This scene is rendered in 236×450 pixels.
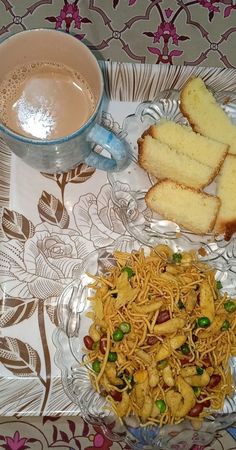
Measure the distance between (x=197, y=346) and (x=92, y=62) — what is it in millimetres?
570

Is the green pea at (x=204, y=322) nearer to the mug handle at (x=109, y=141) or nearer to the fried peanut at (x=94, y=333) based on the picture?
the fried peanut at (x=94, y=333)

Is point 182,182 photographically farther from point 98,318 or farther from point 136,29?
point 136,29

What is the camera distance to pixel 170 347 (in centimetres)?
119

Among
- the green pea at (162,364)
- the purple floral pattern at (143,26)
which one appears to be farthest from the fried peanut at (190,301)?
the purple floral pattern at (143,26)

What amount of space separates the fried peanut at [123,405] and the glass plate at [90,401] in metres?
0.04

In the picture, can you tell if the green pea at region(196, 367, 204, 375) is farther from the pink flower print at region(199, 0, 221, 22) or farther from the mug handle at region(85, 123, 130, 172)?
the pink flower print at region(199, 0, 221, 22)

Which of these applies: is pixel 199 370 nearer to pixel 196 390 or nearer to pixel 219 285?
pixel 196 390

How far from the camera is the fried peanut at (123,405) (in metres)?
1.19

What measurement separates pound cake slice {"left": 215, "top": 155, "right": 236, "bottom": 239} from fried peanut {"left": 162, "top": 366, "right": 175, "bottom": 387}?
290 mm

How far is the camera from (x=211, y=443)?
1.30 m

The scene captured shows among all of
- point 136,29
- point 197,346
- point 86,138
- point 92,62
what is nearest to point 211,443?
point 197,346

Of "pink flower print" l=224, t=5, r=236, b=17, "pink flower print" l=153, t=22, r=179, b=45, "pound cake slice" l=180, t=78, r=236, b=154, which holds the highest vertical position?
"pink flower print" l=224, t=5, r=236, b=17

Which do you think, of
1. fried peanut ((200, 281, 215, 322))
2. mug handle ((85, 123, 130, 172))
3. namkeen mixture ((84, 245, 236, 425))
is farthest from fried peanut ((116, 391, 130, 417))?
mug handle ((85, 123, 130, 172))

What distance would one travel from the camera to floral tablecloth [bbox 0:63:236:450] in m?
1.27
